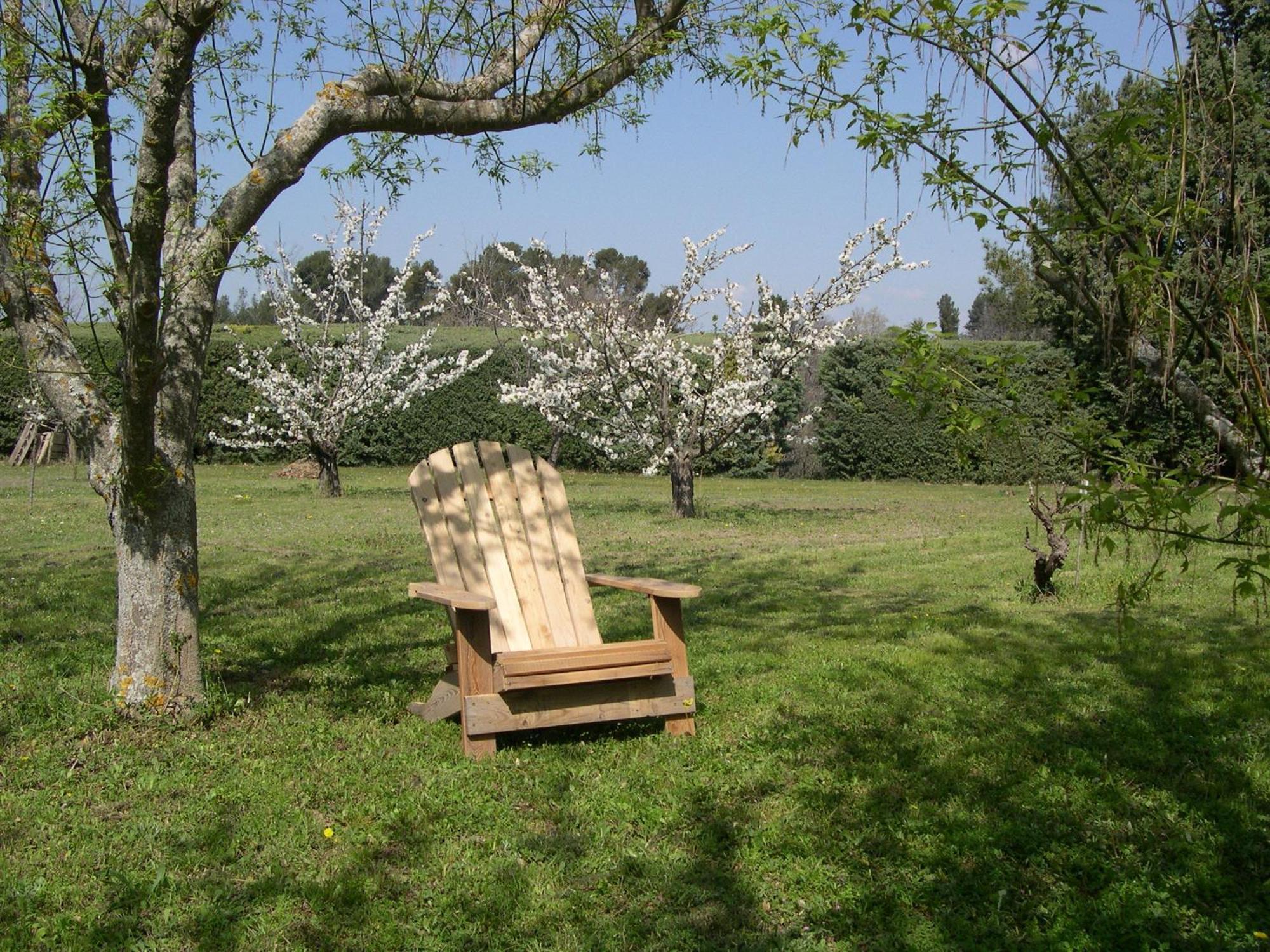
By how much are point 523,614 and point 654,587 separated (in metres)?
0.68

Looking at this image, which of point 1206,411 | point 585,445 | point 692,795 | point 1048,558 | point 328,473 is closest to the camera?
point 1206,411

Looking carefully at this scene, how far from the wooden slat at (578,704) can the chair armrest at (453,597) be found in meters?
0.35

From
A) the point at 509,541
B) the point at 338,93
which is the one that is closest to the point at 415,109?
the point at 338,93

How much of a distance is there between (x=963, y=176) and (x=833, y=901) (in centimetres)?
192

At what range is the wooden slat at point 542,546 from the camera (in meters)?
4.65

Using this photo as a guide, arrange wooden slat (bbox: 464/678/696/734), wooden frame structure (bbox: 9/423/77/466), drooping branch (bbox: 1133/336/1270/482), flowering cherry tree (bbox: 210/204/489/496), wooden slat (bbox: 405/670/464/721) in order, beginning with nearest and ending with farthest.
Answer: drooping branch (bbox: 1133/336/1270/482) < wooden slat (bbox: 464/678/696/734) < wooden slat (bbox: 405/670/464/721) < flowering cherry tree (bbox: 210/204/489/496) < wooden frame structure (bbox: 9/423/77/466)

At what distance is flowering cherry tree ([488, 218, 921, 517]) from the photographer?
43.1 feet

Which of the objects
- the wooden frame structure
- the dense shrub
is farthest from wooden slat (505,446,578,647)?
→ the dense shrub

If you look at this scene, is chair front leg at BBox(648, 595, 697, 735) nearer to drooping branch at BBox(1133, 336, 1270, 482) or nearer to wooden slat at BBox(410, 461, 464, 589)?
wooden slat at BBox(410, 461, 464, 589)

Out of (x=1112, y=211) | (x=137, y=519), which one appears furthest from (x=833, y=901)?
(x=137, y=519)

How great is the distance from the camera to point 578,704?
13.5ft

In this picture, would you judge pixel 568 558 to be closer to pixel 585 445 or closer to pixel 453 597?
pixel 453 597

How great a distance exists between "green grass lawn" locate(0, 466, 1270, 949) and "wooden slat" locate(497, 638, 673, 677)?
1.17ft

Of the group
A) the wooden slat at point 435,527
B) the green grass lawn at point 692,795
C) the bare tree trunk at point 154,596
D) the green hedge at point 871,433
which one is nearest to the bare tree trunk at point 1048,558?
the green grass lawn at point 692,795
